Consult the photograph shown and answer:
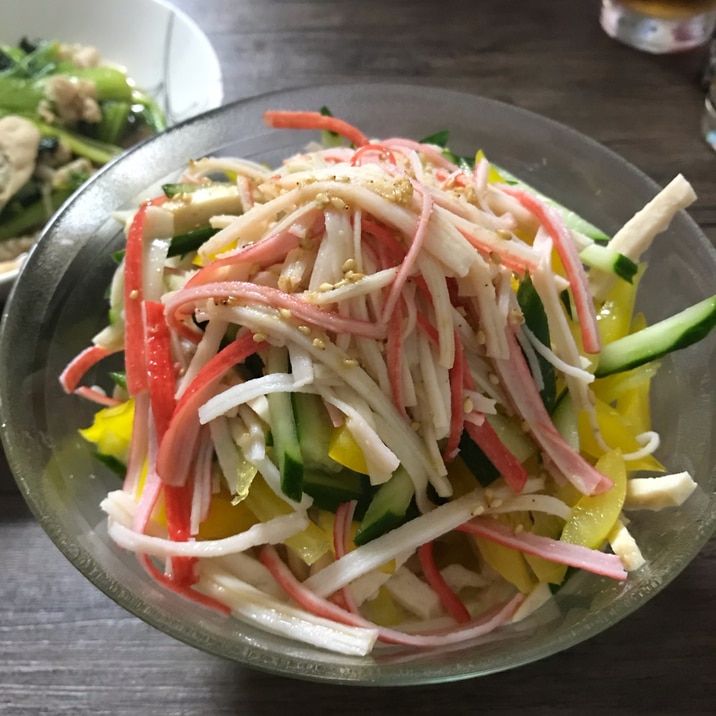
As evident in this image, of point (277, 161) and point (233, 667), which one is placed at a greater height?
point (277, 161)

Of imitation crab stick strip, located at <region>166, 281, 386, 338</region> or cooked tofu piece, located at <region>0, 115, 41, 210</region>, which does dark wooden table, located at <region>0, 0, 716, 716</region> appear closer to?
imitation crab stick strip, located at <region>166, 281, 386, 338</region>

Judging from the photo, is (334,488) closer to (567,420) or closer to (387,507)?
(387,507)

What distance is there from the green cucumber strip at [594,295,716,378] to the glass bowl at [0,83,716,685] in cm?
14

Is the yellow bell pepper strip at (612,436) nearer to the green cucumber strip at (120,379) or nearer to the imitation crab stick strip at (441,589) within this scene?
the imitation crab stick strip at (441,589)

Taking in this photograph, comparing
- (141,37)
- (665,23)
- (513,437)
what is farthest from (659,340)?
(141,37)

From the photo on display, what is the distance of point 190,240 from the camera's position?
123 cm

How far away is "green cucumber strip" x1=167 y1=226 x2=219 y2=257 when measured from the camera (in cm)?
123

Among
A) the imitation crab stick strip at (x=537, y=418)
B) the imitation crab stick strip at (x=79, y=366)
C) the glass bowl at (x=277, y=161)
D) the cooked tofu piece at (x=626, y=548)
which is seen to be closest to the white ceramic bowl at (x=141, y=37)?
the glass bowl at (x=277, y=161)

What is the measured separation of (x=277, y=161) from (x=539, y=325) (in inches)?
32.7

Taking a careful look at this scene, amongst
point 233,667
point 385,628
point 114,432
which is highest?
point 114,432

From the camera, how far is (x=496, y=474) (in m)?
1.08

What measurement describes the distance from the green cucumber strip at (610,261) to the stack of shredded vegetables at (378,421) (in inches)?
2.6

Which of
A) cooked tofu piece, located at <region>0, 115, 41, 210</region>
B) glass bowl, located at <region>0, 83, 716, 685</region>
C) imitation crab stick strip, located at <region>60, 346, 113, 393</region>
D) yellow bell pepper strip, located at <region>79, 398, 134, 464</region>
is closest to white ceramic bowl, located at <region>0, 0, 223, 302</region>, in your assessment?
cooked tofu piece, located at <region>0, 115, 41, 210</region>

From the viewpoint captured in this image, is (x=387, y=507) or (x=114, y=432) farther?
(x=114, y=432)
